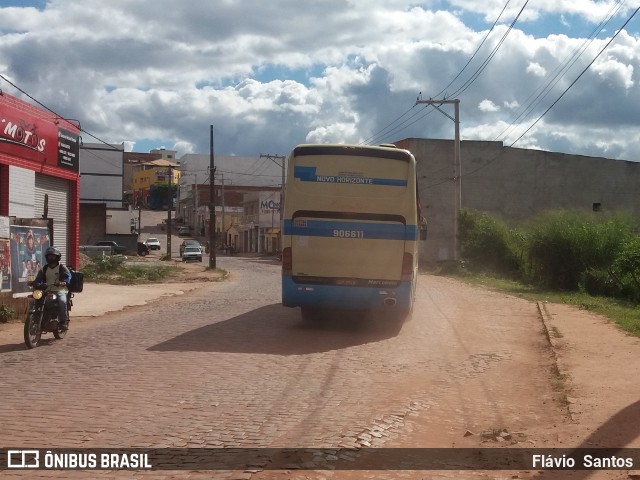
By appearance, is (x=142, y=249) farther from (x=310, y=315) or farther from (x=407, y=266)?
(x=407, y=266)

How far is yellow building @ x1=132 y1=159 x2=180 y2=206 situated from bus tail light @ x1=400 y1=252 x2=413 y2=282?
102 meters

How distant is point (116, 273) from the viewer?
34656 millimetres

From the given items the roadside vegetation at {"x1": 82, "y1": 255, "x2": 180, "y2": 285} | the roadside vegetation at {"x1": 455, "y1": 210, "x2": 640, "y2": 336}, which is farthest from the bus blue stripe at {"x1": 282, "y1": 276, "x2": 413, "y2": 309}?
the roadside vegetation at {"x1": 82, "y1": 255, "x2": 180, "y2": 285}

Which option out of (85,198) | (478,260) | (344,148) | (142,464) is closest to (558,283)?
(478,260)

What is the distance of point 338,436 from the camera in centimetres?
704

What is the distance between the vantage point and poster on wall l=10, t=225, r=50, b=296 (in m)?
16.6

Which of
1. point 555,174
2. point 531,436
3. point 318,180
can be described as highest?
point 555,174

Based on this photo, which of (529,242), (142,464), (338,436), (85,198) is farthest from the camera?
(85,198)

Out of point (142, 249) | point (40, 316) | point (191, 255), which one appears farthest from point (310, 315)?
point (142, 249)

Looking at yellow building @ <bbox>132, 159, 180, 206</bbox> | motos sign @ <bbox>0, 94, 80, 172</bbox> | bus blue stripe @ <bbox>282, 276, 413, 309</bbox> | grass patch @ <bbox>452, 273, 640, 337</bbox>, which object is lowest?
grass patch @ <bbox>452, 273, 640, 337</bbox>

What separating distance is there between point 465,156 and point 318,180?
3939cm

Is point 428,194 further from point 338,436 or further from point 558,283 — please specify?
point 338,436

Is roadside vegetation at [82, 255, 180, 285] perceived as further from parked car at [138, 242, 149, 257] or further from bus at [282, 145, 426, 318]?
parked car at [138, 242, 149, 257]

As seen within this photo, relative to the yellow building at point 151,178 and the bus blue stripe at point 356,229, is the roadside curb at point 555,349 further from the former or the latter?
the yellow building at point 151,178
